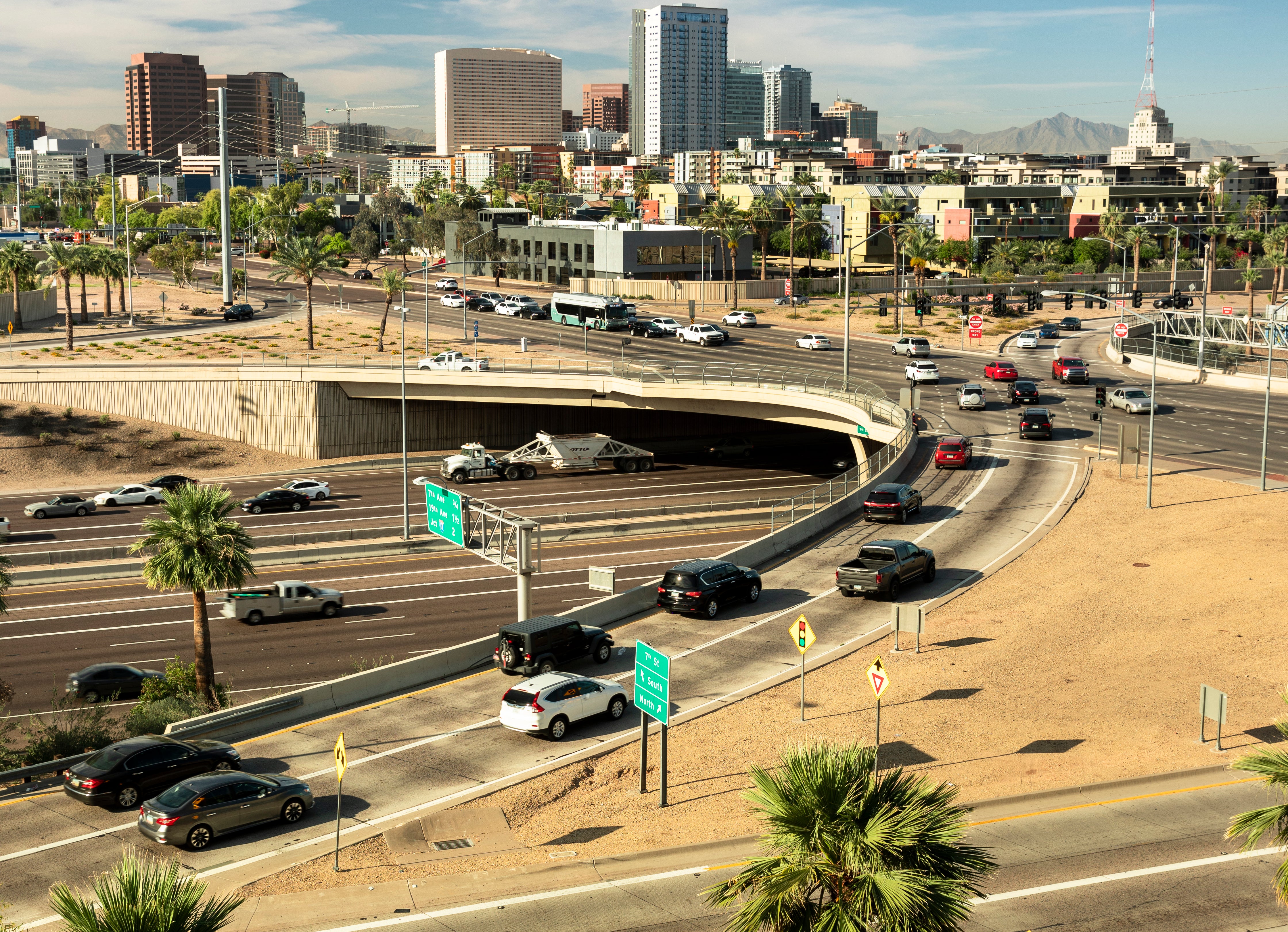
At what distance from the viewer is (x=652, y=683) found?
2373cm

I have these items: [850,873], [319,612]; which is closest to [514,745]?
[850,873]

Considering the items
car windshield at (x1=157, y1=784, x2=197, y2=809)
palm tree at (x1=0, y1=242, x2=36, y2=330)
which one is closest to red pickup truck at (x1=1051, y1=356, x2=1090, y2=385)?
car windshield at (x1=157, y1=784, x2=197, y2=809)

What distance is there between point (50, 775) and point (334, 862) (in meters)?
10.2

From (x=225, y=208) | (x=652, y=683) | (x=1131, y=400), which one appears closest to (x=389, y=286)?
(x=225, y=208)

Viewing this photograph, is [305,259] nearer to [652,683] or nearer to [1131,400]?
[1131,400]

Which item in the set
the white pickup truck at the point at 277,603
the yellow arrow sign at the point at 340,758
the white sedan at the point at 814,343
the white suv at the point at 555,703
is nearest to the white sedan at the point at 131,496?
the white pickup truck at the point at 277,603

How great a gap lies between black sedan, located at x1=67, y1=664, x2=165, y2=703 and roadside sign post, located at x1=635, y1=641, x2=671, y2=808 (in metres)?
19.0

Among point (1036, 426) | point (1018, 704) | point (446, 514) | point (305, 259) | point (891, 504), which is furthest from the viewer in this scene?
point (305, 259)

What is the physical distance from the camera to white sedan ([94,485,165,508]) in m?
63.4

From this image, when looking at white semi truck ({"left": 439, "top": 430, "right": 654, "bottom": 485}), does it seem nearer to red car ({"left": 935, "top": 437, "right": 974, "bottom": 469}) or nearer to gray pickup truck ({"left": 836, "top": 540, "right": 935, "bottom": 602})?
Result: red car ({"left": 935, "top": 437, "right": 974, "bottom": 469})

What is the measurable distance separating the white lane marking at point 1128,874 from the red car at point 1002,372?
5514cm

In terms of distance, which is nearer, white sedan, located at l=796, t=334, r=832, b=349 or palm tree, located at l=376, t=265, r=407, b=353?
palm tree, located at l=376, t=265, r=407, b=353

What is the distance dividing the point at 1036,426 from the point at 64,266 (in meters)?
79.0

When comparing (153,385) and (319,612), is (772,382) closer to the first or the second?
(319,612)
